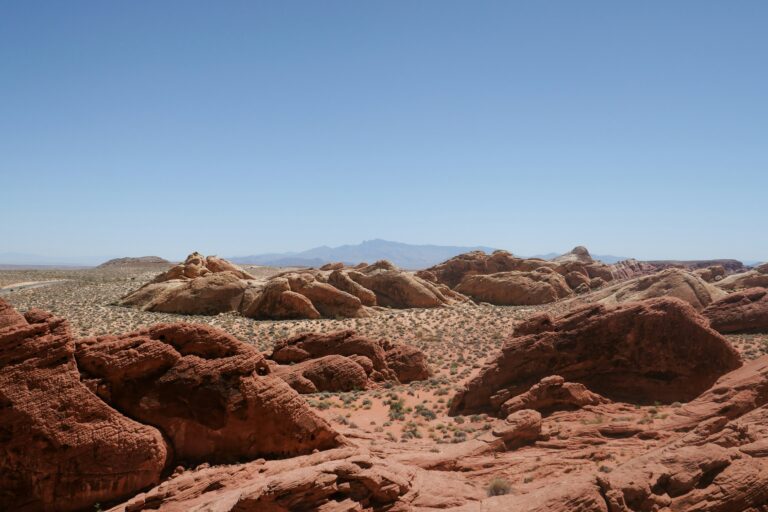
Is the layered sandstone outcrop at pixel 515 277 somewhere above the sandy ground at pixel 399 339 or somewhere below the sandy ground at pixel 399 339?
above

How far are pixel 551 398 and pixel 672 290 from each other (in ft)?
86.4

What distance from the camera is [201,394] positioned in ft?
37.7

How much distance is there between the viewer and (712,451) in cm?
1002

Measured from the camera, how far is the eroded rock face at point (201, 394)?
1102cm

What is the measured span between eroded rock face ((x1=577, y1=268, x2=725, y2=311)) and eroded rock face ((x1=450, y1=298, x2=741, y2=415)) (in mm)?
18251

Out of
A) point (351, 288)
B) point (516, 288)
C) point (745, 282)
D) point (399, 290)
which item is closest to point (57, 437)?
point (351, 288)

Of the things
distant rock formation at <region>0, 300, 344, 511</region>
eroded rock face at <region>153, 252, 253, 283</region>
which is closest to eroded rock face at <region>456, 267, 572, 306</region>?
eroded rock face at <region>153, 252, 253, 283</region>

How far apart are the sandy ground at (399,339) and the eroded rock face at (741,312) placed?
1643mm

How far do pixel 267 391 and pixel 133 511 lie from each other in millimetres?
→ 3670

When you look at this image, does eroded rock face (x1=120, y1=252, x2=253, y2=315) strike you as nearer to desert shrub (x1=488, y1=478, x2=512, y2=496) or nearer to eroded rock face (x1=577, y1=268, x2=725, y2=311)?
eroded rock face (x1=577, y1=268, x2=725, y2=311)

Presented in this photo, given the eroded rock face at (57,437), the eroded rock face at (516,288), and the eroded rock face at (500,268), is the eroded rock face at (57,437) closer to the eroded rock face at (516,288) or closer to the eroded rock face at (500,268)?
the eroded rock face at (516,288)

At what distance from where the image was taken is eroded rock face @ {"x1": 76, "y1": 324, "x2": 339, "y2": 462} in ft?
36.1

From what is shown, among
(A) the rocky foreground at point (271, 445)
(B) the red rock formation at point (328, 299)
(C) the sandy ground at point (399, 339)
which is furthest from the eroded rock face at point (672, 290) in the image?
(A) the rocky foreground at point (271, 445)

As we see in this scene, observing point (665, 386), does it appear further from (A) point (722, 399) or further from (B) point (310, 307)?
(B) point (310, 307)
